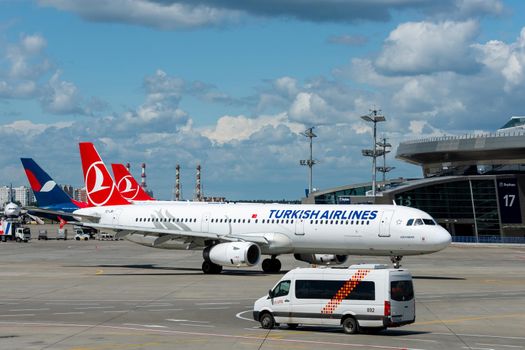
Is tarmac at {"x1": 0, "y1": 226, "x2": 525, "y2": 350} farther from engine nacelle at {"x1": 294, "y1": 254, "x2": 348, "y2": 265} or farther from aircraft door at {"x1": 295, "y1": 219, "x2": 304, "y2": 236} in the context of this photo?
aircraft door at {"x1": 295, "y1": 219, "x2": 304, "y2": 236}

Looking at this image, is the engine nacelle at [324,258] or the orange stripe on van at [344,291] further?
the engine nacelle at [324,258]

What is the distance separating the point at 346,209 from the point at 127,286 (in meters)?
15.4

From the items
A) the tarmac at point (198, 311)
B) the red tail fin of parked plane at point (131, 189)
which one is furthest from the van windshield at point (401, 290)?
the red tail fin of parked plane at point (131, 189)

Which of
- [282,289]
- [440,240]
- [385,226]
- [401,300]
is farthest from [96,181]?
[401,300]

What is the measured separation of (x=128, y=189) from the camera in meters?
82.7

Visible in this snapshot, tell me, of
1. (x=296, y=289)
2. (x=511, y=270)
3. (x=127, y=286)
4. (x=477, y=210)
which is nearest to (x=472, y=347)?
(x=296, y=289)

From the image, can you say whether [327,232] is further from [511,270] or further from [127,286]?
[511,270]

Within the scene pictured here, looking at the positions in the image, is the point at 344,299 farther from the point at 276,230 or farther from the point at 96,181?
the point at 96,181

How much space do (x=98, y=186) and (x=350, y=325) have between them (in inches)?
1850

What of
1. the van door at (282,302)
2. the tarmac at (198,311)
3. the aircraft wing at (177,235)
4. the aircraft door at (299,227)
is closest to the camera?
the tarmac at (198,311)

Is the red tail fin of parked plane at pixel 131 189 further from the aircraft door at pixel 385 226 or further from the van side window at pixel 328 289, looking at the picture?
the van side window at pixel 328 289

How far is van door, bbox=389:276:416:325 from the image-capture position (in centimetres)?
3047

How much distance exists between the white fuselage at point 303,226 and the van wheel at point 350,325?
24.0m

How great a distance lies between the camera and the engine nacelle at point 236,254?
5694 centimetres
